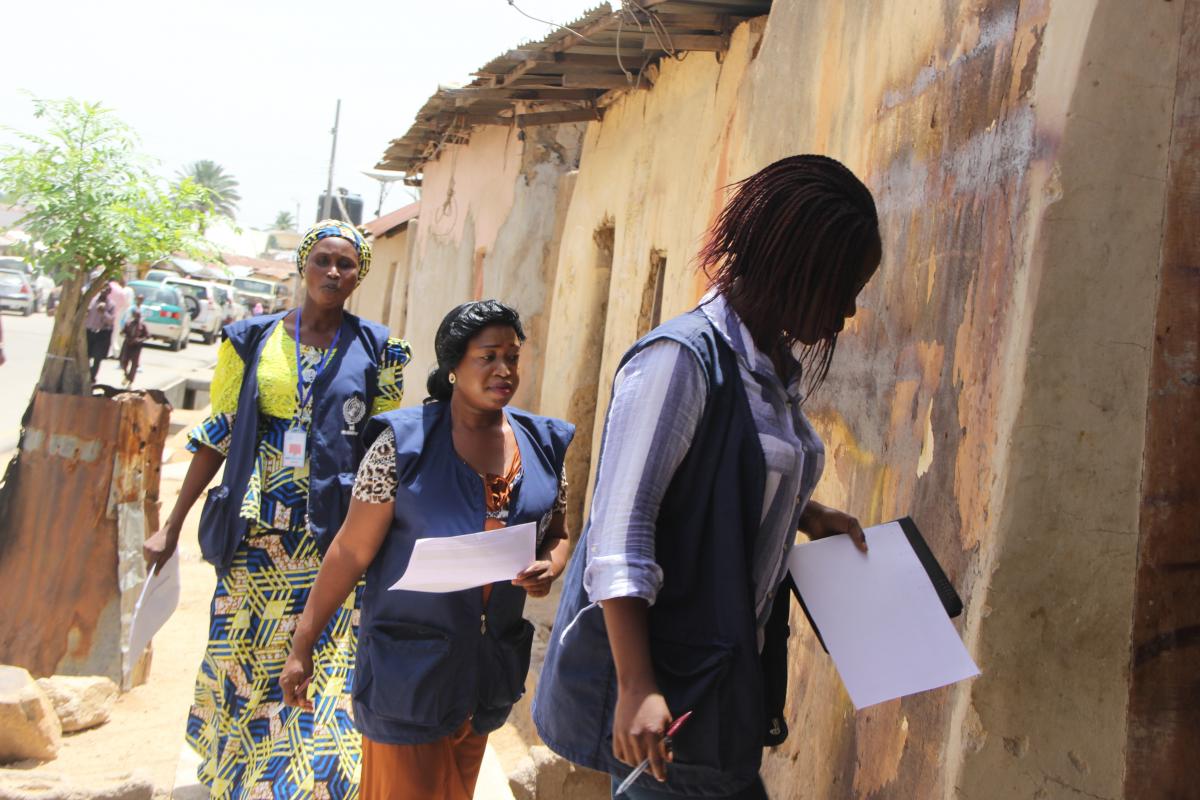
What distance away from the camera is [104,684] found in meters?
5.42

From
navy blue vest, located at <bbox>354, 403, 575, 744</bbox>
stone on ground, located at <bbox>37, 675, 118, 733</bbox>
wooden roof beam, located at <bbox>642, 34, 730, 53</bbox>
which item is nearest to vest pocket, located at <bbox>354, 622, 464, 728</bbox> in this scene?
navy blue vest, located at <bbox>354, 403, 575, 744</bbox>

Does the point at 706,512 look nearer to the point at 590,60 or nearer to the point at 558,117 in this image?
the point at 590,60

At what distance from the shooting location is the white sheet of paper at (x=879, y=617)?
2115 millimetres

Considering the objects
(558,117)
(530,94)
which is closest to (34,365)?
(530,94)

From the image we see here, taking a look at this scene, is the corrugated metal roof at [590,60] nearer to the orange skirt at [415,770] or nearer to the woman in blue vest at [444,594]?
the woman in blue vest at [444,594]

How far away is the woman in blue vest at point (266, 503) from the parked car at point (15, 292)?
33834 millimetres

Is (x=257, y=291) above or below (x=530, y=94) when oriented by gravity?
above

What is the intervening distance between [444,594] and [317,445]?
3.84 feet

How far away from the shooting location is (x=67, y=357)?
575 cm

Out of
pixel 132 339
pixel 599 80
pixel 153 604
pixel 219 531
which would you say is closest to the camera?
pixel 219 531

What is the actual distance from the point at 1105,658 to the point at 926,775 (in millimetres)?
453

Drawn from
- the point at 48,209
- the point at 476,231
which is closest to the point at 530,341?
the point at 476,231

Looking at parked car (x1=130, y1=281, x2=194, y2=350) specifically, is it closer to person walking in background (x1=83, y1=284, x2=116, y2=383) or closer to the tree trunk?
person walking in background (x1=83, y1=284, x2=116, y2=383)

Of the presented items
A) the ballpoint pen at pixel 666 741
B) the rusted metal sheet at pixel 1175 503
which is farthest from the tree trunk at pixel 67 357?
the rusted metal sheet at pixel 1175 503
